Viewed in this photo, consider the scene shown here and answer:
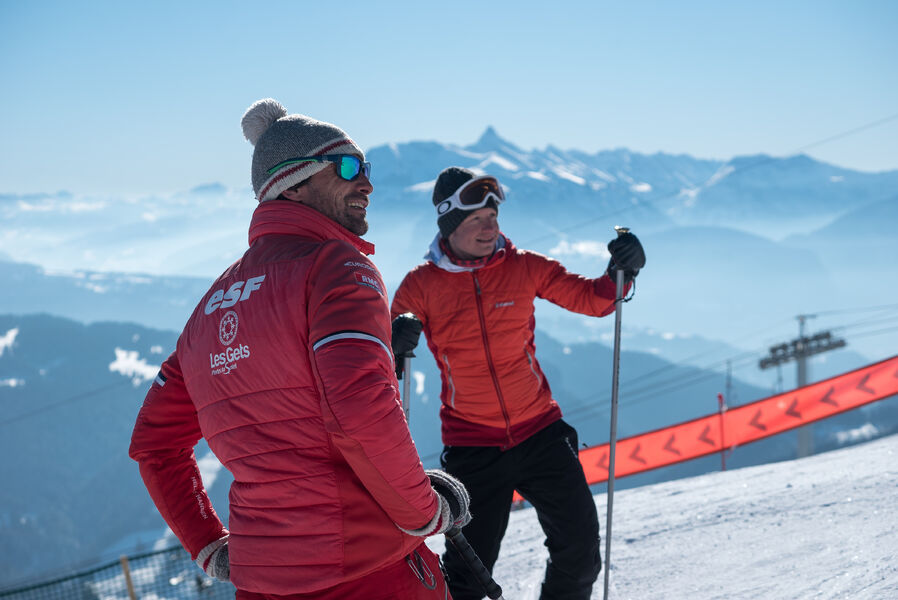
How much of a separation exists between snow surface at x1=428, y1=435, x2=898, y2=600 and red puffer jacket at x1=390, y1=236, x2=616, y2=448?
5.00ft

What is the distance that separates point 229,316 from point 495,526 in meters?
2.25

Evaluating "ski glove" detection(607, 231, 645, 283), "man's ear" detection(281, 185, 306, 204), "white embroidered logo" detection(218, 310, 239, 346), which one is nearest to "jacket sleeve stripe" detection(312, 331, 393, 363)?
"white embroidered logo" detection(218, 310, 239, 346)

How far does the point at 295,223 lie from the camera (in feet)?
5.90

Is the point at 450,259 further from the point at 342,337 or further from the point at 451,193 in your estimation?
the point at 342,337

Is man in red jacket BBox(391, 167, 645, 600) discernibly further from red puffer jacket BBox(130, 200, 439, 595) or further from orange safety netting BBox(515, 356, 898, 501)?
orange safety netting BBox(515, 356, 898, 501)

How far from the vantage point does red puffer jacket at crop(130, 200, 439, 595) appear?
1535mm

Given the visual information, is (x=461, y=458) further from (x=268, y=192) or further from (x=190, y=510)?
(x=268, y=192)

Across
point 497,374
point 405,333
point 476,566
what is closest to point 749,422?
point 497,374

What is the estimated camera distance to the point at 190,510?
204 cm

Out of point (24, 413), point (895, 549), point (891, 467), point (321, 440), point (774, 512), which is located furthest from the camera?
point (24, 413)

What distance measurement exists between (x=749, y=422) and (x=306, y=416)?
12.3 m

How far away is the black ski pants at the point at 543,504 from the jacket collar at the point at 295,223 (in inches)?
79.2

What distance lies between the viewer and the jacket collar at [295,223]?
1.80 m

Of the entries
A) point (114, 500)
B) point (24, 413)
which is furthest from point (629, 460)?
point (24, 413)
